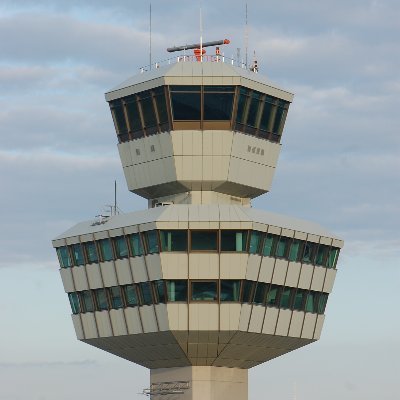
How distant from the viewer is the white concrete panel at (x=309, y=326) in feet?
404

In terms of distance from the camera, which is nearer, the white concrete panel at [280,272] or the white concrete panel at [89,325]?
the white concrete panel at [280,272]

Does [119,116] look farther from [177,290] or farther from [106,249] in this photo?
[177,290]

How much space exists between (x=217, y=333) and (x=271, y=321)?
16.5ft

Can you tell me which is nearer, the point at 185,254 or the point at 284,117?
the point at 185,254

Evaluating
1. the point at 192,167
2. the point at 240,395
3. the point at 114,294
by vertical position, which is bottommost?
the point at 240,395

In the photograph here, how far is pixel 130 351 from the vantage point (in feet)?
405

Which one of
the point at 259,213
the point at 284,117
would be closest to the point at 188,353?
the point at 259,213

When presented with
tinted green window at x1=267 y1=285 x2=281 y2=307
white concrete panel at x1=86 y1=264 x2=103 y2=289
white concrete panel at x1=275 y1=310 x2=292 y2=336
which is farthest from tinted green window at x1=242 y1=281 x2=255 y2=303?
white concrete panel at x1=86 y1=264 x2=103 y2=289

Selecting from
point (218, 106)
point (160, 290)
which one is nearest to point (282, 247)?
point (160, 290)

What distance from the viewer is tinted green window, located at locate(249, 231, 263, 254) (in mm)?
115750

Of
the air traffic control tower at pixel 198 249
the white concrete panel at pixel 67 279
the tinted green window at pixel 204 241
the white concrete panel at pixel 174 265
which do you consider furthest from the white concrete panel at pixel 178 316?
the white concrete panel at pixel 67 279

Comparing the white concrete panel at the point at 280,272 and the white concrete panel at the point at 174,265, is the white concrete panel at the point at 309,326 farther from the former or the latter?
the white concrete panel at the point at 174,265

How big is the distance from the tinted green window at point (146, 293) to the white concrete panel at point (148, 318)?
0.47 metres

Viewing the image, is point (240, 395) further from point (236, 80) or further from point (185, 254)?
point (236, 80)
